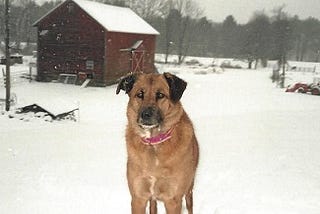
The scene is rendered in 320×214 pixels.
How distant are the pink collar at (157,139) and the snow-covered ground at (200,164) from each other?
2563mm

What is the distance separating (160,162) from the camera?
437cm

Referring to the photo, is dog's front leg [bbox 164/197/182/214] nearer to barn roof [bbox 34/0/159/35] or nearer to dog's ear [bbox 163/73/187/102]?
dog's ear [bbox 163/73/187/102]

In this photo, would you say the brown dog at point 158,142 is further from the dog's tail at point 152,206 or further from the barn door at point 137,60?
the barn door at point 137,60

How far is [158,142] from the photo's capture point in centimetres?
434

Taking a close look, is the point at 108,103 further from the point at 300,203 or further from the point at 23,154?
the point at 300,203

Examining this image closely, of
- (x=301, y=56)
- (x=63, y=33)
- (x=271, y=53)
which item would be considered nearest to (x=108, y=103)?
(x=63, y=33)

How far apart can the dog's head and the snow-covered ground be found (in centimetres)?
281

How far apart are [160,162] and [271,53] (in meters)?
71.9

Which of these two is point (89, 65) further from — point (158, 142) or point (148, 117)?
point (148, 117)

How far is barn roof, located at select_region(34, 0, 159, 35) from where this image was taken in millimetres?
32188

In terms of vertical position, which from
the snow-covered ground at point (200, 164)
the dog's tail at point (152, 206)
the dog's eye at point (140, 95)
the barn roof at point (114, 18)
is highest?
the barn roof at point (114, 18)

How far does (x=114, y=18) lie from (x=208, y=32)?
65.0 meters

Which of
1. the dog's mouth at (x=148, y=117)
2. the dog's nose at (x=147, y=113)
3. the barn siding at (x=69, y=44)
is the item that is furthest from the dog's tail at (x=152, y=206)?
the barn siding at (x=69, y=44)

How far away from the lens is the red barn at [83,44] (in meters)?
32.0
